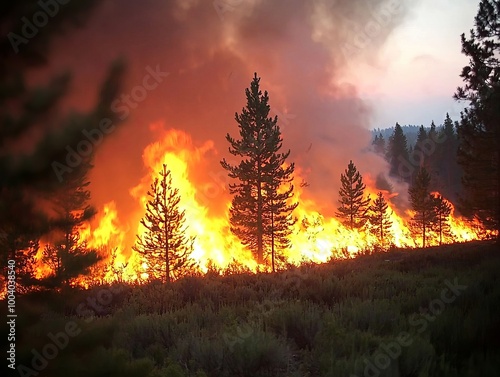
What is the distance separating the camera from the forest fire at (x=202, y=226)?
95.5ft

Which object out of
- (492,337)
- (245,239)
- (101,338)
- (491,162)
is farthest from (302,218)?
(101,338)

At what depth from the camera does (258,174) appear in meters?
27.6

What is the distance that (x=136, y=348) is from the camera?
16.8 feet

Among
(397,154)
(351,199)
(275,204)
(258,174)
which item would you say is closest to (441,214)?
(351,199)

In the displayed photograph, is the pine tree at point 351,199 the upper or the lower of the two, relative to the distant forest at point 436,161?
lower

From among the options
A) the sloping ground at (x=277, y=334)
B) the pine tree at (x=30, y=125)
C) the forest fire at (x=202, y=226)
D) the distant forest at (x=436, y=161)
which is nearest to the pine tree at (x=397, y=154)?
the distant forest at (x=436, y=161)

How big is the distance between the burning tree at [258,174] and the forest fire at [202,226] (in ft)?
6.95

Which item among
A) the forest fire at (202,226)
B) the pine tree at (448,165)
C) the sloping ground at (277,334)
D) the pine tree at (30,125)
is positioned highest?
the pine tree at (448,165)

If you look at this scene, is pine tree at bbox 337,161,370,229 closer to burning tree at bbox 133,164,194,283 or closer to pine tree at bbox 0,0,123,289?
burning tree at bbox 133,164,194,283

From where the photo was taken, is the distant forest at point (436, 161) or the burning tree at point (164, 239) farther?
the distant forest at point (436, 161)

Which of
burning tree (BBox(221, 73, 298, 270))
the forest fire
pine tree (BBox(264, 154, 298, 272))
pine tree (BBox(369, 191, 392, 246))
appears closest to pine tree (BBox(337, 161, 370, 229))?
the forest fire

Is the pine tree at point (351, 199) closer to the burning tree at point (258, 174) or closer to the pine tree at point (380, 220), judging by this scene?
the pine tree at point (380, 220)

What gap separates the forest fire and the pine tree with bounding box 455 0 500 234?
26.3ft

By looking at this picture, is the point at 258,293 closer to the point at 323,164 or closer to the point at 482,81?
the point at 482,81
